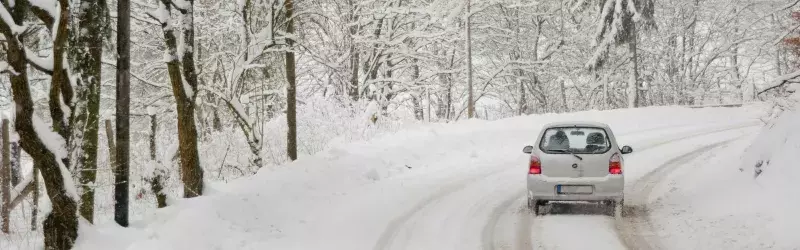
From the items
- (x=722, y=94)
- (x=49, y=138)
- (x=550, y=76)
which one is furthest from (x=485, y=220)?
(x=722, y=94)

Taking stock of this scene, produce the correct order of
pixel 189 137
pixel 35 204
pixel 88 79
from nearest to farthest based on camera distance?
pixel 88 79 < pixel 35 204 < pixel 189 137

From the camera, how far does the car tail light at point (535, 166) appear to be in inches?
398

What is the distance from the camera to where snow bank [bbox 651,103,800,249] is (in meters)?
8.17

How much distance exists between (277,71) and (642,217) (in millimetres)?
12277

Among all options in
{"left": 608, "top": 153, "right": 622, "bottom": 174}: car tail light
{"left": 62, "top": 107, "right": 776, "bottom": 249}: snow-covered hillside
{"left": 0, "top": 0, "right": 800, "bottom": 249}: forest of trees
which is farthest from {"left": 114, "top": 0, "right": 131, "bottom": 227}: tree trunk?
{"left": 608, "top": 153, "right": 622, "bottom": 174}: car tail light

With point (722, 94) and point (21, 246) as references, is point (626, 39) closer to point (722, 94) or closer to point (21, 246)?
point (722, 94)

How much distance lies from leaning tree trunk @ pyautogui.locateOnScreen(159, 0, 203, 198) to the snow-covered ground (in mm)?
456

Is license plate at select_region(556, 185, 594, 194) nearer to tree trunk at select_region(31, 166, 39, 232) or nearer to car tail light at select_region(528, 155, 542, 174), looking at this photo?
car tail light at select_region(528, 155, 542, 174)

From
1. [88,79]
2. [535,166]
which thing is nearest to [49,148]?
[88,79]

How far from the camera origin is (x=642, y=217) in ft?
32.4

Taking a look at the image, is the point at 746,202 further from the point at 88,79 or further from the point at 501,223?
the point at 88,79

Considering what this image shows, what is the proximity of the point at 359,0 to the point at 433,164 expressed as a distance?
8.97m

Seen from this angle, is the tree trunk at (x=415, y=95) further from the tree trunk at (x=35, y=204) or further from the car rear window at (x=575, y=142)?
the tree trunk at (x=35, y=204)

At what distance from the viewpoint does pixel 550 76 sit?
124 ft
